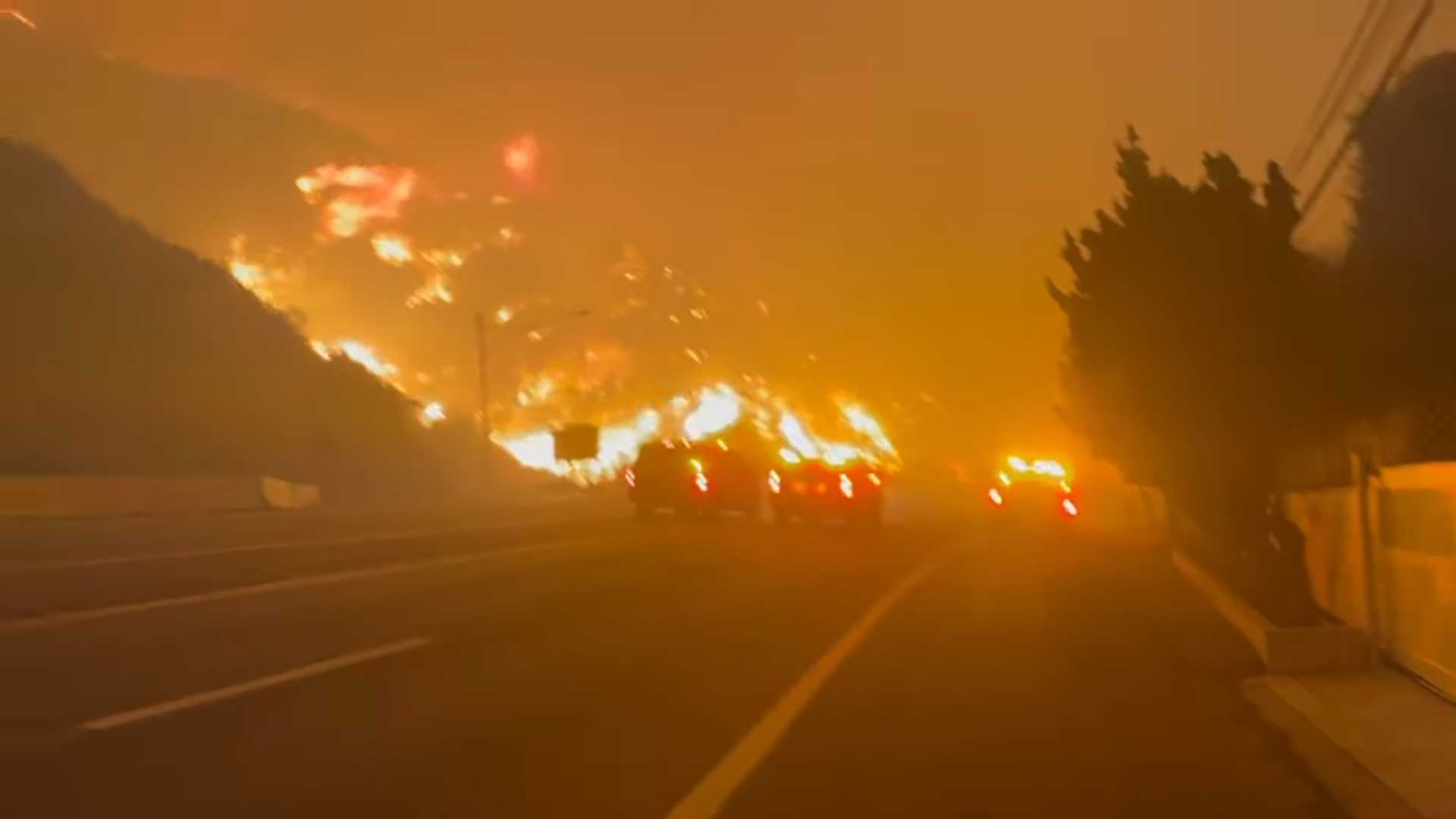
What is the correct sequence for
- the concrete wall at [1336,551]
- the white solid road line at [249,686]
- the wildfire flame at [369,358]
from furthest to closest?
the wildfire flame at [369,358] → the concrete wall at [1336,551] → the white solid road line at [249,686]

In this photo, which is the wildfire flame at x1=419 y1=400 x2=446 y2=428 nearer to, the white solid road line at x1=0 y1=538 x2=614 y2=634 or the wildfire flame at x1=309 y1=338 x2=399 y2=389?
the wildfire flame at x1=309 y1=338 x2=399 y2=389

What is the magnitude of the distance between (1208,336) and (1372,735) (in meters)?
14.4

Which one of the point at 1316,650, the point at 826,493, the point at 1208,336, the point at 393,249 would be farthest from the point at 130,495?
the point at 393,249

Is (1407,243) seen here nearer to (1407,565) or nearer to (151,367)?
(1407,565)

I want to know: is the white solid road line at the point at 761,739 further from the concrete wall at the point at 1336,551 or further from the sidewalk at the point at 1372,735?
the concrete wall at the point at 1336,551

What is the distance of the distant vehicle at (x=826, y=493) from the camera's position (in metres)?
42.5

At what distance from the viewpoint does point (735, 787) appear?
10062mm

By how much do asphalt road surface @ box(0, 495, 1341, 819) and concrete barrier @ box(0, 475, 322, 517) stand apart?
15.0 metres

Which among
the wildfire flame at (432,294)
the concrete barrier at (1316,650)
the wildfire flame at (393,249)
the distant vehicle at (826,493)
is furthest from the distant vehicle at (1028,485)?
the wildfire flame at (393,249)

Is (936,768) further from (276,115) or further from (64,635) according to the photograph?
(276,115)

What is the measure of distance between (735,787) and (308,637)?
304 inches

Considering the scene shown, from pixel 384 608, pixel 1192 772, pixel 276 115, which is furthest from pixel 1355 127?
pixel 276 115

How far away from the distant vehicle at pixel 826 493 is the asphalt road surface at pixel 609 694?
15.1 meters

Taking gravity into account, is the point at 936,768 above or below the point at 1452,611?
below
